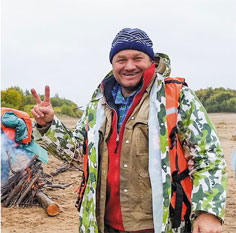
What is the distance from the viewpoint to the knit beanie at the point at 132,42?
2.21 metres

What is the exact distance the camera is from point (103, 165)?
2.15 meters

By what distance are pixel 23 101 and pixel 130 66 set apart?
59.0 feet

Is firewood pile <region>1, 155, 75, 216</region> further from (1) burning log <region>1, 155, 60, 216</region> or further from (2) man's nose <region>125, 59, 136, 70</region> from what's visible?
(2) man's nose <region>125, 59, 136, 70</region>

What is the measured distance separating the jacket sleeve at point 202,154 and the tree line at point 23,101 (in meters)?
9.70

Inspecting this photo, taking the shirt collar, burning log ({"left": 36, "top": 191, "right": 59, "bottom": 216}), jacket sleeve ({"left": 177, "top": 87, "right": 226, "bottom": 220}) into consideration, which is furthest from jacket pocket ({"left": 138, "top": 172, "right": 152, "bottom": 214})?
burning log ({"left": 36, "top": 191, "right": 59, "bottom": 216})

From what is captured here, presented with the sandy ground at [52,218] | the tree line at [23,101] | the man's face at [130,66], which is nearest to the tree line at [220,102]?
the tree line at [23,101]

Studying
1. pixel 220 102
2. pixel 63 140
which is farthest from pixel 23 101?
pixel 63 140

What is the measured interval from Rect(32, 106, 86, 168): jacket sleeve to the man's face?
15.3 inches

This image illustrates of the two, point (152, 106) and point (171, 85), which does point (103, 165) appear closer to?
point (152, 106)

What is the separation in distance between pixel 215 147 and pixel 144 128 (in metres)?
0.39

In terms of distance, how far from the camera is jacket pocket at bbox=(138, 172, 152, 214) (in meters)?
2.03

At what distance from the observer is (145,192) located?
2.03m

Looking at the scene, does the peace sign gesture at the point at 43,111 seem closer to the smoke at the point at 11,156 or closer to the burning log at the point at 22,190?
the smoke at the point at 11,156

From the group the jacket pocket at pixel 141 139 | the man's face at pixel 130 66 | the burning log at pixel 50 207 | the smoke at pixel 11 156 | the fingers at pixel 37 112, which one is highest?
the man's face at pixel 130 66
